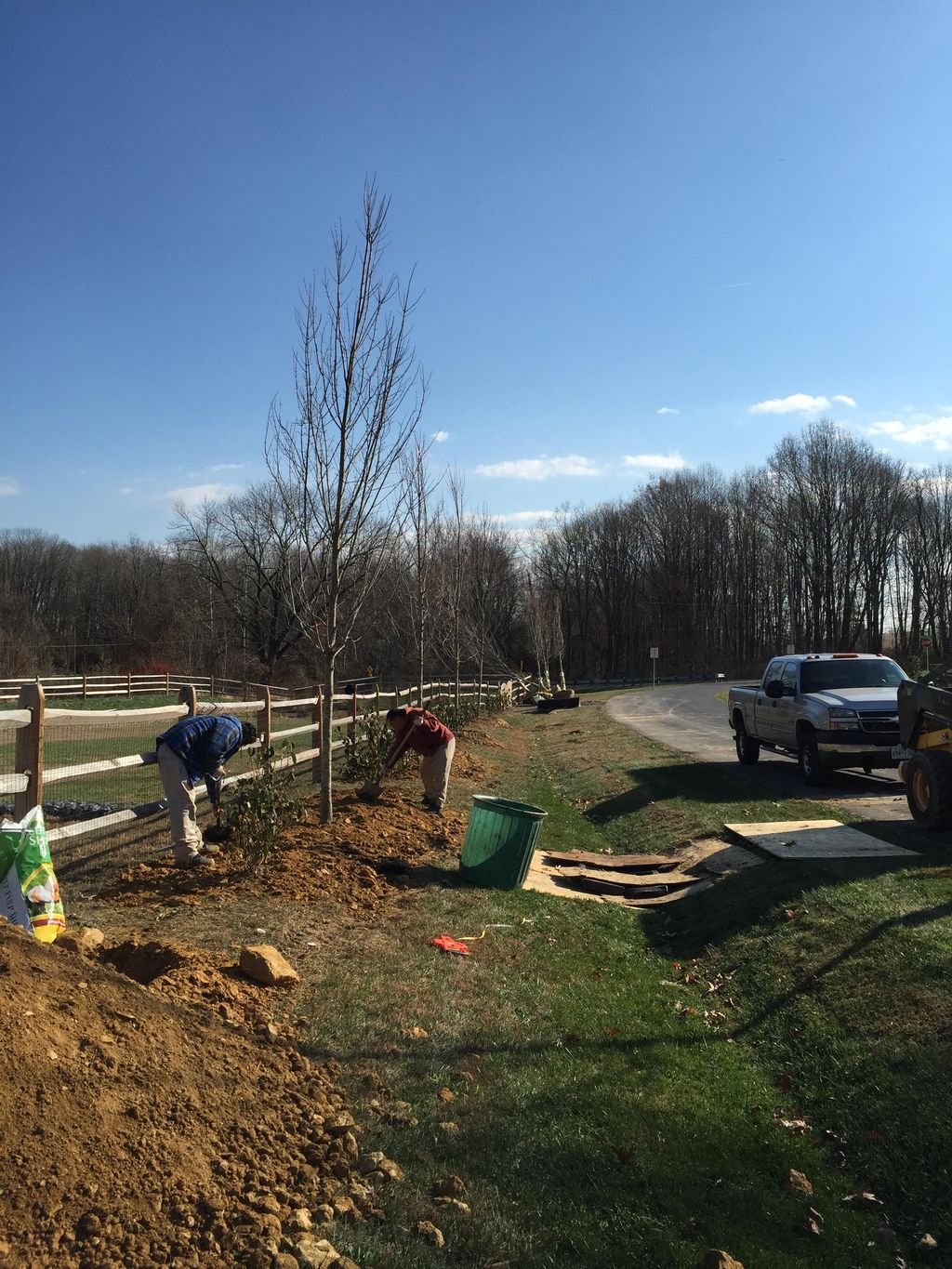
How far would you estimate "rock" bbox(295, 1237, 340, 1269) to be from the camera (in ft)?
9.89

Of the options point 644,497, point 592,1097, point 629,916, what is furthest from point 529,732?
point 644,497

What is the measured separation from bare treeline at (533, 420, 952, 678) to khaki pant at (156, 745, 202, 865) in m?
71.9

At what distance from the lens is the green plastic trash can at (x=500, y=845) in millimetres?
8359

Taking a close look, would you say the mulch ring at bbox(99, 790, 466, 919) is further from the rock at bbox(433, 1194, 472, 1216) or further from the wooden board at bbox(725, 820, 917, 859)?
the rock at bbox(433, 1194, 472, 1216)

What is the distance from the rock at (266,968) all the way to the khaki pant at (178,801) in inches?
99.1

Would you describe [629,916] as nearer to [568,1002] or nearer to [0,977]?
[568,1002]

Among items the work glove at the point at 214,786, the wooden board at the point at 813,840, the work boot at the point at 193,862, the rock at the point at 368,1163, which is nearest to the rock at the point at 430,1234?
the rock at the point at 368,1163

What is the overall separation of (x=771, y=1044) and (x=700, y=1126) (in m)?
1.43

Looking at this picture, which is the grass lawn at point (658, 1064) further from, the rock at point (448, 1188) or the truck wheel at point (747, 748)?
the truck wheel at point (747, 748)

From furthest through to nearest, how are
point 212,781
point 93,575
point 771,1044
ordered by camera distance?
point 93,575, point 212,781, point 771,1044

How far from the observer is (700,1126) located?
14.9 feet

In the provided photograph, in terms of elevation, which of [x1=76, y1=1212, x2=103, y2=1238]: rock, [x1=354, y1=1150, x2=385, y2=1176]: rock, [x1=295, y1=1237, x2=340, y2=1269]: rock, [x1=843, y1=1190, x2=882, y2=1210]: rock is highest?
[x1=76, y1=1212, x2=103, y2=1238]: rock

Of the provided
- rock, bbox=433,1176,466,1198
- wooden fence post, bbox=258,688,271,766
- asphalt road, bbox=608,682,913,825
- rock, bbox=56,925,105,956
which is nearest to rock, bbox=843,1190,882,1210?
rock, bbox=433,1176,466,1198

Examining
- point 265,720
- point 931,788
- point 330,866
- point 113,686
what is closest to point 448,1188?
point 330,866
